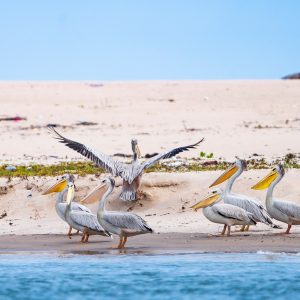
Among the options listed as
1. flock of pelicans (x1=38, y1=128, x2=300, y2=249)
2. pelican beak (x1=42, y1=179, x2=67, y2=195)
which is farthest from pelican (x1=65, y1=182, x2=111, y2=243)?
pelican beak (x1=42, y1=179, x2=67, y2=195)

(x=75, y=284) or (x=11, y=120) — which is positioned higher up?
(x=11, y=120)

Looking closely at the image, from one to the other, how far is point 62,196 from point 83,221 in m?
1.02

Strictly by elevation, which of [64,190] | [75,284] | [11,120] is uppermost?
[11,120]

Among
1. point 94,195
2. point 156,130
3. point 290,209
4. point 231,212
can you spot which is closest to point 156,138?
point 156,130

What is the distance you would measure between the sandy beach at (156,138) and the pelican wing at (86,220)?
0.71 ft

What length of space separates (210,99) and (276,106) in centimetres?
228

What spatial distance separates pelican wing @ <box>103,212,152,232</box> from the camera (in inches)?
405

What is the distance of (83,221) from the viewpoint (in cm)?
1084

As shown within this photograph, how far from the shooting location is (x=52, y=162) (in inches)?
636

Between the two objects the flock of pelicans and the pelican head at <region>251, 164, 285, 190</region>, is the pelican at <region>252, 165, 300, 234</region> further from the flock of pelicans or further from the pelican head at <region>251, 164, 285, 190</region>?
the pelican head at <region>251, 164, 285, 190</region>

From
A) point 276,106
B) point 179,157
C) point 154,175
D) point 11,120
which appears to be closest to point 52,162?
point 179,157

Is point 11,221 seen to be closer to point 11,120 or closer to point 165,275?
point 165,275

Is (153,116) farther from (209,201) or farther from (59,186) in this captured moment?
(209,201)

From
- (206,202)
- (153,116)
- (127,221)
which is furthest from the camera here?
(153,116)
